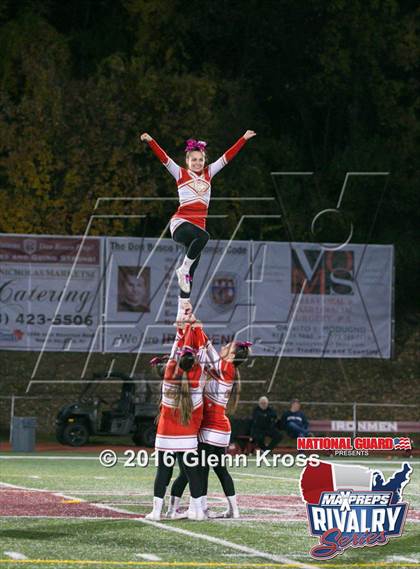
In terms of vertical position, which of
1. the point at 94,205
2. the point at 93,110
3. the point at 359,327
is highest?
the point at 93,110

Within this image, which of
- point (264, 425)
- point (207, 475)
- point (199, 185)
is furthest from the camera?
point (264, 425)

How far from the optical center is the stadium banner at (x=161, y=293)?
31438 millimetres

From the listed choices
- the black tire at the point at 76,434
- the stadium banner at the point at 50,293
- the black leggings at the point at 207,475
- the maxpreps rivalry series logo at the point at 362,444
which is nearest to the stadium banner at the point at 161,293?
the stadium banner at the point at 50,293

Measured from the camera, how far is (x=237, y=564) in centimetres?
994

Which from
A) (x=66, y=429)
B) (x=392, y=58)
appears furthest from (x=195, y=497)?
(x=392, y=58)

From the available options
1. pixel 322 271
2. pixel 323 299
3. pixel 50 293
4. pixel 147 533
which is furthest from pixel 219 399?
pixel 322 271

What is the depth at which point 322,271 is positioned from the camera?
33156 millimetres

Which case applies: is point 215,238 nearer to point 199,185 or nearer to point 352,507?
point 199,185

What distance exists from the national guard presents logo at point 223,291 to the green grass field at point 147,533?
44.8 ft

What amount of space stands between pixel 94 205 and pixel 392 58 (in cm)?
1143

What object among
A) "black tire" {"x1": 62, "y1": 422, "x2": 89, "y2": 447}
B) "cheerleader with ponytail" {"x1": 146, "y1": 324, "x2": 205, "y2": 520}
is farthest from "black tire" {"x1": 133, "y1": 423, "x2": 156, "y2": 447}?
"cheerleader with ponytail" {"x1": 146, "y1": 324, "x2": 205, "y2": 520}

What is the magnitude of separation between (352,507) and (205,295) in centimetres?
2283

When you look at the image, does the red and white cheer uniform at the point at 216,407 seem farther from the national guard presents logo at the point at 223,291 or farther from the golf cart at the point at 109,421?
the national guard presents logo at the point at 223,291

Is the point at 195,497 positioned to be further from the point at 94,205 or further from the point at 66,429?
the point at 94,205
